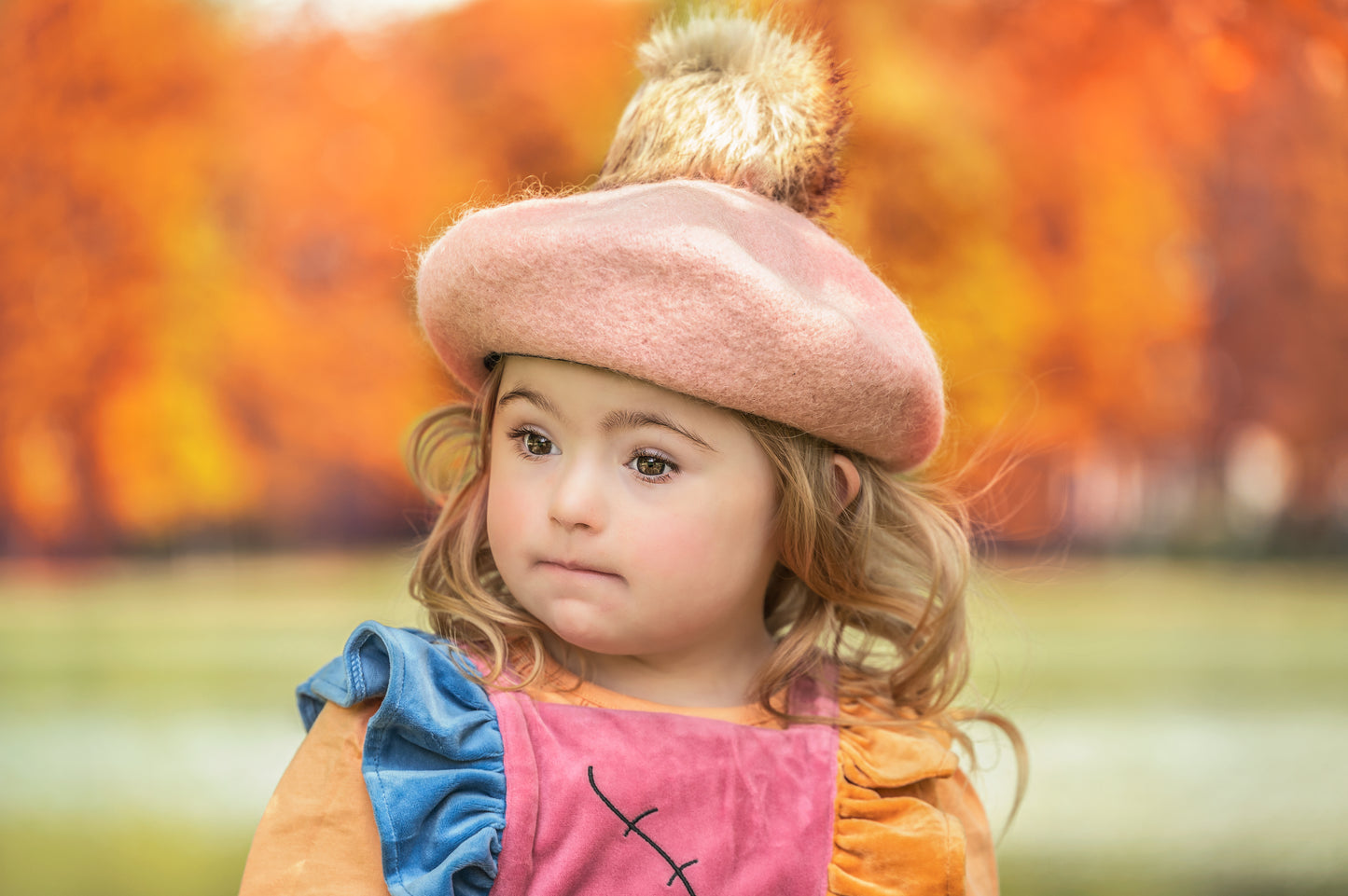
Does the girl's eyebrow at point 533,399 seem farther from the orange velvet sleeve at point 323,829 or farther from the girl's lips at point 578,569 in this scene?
the orange velvet sleeve at point 323,829

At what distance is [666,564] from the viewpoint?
138 cm

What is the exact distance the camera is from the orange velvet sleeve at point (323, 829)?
4.08 ft

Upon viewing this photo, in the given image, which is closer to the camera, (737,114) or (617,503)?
(617,503)

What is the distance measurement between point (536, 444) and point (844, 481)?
42 centimetres

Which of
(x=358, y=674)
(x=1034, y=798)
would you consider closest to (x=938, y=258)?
(x=1034, y=798)

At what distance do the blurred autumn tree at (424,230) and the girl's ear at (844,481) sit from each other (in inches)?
146

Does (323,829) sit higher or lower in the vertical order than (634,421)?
lower

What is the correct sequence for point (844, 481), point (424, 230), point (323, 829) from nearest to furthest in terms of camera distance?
point (323, 829)
point (844, 481)
point (424, 230)

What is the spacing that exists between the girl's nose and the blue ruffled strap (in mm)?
212

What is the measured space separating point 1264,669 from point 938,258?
2013mm

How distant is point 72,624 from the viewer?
5.05 m

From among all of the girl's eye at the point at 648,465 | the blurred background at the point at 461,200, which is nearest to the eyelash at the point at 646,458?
the girl's eye at the point at 648,465

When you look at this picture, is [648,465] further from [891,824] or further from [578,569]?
[891,824]

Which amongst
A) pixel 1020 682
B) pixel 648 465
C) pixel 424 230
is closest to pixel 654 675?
pixel 648 465
